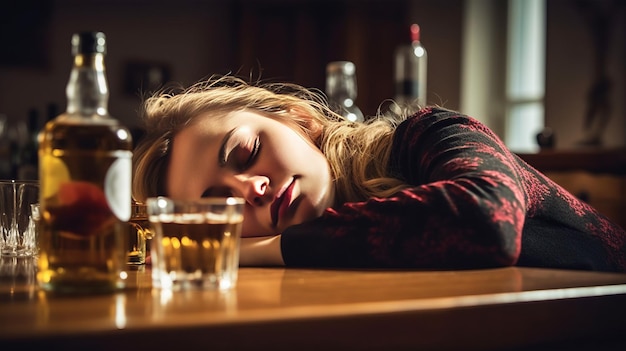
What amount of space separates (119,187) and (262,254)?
0.90 ft

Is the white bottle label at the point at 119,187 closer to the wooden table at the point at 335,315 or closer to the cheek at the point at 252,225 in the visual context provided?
the wooden table at the point at 335,315

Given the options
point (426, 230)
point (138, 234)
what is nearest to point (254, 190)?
point (138, 234)

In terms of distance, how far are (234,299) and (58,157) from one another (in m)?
0.21

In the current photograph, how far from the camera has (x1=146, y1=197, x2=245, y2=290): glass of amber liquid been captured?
70cm

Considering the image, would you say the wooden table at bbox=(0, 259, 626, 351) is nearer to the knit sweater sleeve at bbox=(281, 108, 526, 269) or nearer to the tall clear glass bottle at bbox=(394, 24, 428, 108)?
the knit sweater sleeve at bbox=(281, 108, 526, 269)

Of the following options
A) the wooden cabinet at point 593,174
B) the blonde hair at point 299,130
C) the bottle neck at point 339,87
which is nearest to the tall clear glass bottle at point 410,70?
the bottle neck at point 339,87

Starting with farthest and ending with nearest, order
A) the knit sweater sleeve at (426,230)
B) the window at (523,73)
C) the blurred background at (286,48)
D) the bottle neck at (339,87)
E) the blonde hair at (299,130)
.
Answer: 1. the blurred background at (286,48)
2. the window at (523,73)
3. the bottle neck at (339,87)
4. the blonde hair at (299,130)
5. the knit sweater sleeve at (426,230)

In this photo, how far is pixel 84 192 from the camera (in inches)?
26.7

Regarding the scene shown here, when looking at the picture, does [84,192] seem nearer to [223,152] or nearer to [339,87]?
[223,152]

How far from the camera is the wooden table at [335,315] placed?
495 millimetres

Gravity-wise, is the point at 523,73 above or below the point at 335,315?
above

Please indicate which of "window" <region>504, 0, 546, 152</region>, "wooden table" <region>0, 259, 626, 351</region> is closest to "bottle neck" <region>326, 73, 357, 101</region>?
"wooden table" <region>0, 259, 626, 351</region>

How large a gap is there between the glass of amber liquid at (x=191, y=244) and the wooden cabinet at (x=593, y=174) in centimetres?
182

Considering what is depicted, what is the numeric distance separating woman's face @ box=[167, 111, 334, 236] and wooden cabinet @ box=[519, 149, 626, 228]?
53.4 inches
